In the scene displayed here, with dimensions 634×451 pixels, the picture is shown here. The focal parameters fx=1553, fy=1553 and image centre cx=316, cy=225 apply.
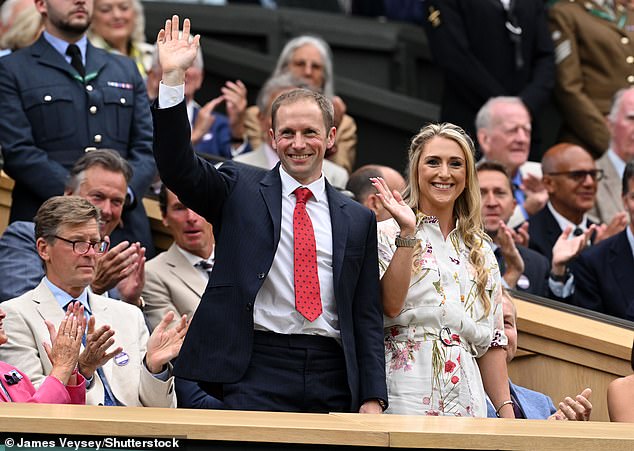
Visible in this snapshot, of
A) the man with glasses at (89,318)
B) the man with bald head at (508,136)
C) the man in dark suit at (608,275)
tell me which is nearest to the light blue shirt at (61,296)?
the man with glasses at (89,318)

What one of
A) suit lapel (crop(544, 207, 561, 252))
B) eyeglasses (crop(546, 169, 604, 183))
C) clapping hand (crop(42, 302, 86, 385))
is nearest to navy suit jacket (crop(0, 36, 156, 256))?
clapping hand (crop(42, 302, 86, 385))

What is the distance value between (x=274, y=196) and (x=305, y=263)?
281mm

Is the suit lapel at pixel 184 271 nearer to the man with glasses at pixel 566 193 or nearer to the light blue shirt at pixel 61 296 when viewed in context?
the light blue shirt at pixel 61 296

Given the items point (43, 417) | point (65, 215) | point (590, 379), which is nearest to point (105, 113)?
point (65, 215)

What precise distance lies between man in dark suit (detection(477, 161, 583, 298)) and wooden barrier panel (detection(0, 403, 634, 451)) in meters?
2.90

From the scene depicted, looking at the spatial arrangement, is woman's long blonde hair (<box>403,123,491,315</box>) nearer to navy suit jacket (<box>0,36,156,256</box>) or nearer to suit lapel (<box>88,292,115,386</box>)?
suit lapel (<box>88,292,115,386</box>)

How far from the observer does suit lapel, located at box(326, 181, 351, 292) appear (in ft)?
18.2

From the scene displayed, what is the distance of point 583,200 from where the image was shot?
891 cm

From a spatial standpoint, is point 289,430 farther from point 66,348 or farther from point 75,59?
point 75,59

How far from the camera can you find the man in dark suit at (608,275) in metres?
7.76

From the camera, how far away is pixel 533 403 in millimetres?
6484

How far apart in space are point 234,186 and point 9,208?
106 inches

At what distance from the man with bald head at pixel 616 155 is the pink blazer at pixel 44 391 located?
4.89 metres

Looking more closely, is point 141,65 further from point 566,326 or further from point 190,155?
point 190,155
